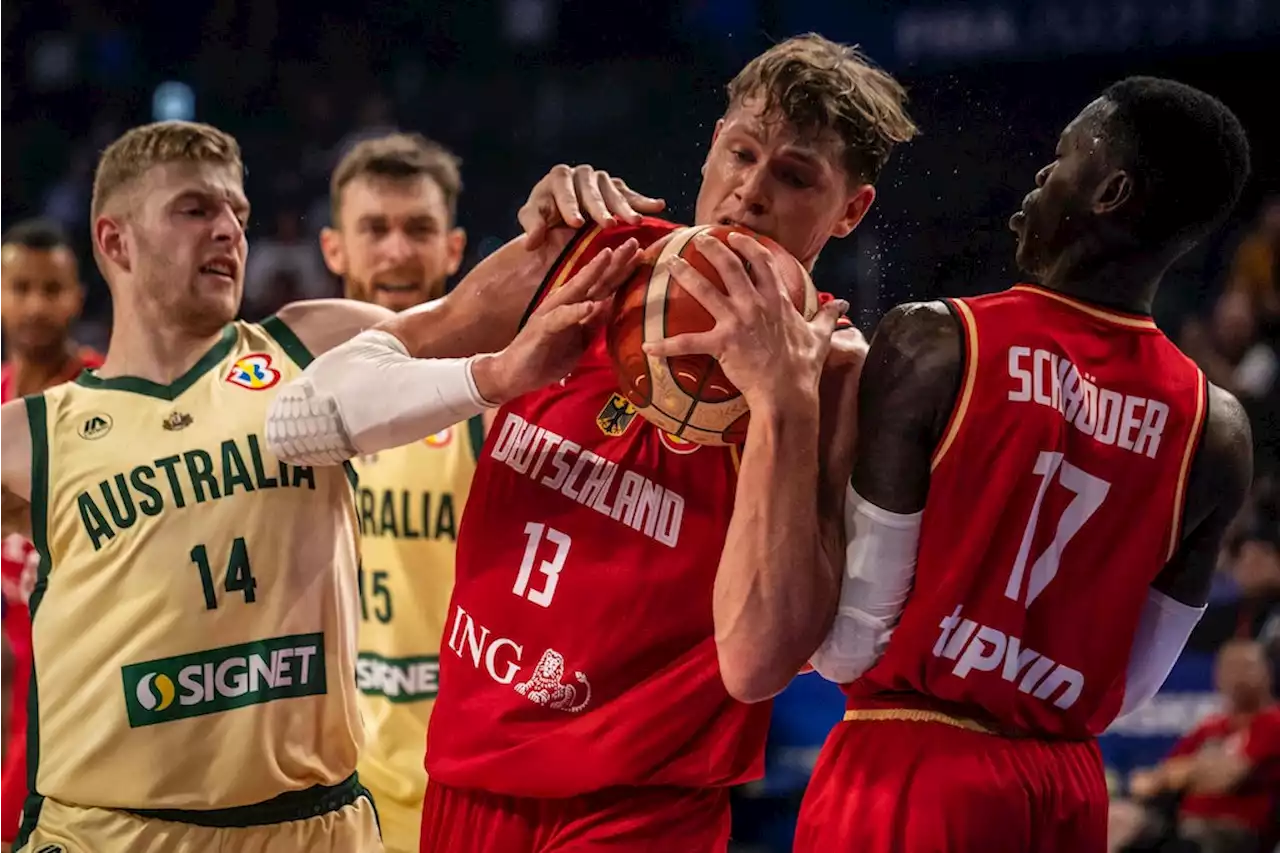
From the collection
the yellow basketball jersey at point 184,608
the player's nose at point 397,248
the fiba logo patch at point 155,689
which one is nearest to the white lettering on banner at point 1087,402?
the yellow basketball jersey at point 184,608

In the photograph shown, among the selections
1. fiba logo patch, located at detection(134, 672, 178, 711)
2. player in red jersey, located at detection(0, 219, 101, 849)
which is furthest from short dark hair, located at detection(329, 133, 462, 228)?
fiba logo patch, located at detection(134, 672, 178, 711)

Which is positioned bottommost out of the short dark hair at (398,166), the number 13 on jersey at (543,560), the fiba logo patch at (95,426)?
the number 13 on jersey at (543,560)

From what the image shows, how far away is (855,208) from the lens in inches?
113

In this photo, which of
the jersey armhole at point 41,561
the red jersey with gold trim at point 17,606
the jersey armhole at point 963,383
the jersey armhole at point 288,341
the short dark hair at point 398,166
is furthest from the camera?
the short dark hair at point 398,166

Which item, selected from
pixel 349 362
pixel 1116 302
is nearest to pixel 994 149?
pixel 1116 302

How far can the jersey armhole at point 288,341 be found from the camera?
10.5 feet

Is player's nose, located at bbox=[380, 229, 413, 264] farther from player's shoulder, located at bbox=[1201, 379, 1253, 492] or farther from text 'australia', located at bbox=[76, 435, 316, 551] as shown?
player's shoulder, located at bbox=[1201, 379, 1253, 492]

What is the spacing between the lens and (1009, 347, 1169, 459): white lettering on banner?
2.22 m

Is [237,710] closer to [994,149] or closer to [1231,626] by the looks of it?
[994,149]

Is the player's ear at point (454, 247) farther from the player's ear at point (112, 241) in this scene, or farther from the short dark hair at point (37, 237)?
the short dark hair at point (37, 237)

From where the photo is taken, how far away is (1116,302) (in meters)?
2.34

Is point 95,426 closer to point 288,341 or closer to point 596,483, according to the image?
point 288,341

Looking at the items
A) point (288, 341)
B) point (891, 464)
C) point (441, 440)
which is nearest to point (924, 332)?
point (891, 464)

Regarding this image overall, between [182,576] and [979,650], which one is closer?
[979,650]
